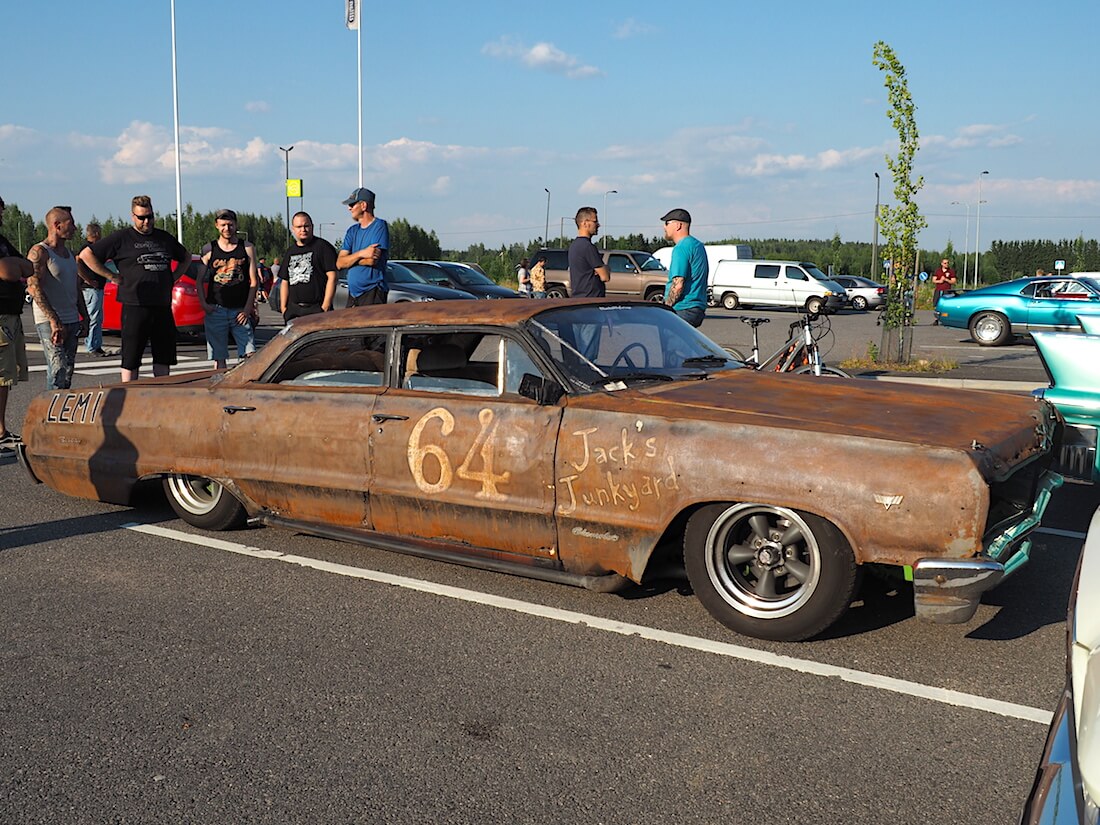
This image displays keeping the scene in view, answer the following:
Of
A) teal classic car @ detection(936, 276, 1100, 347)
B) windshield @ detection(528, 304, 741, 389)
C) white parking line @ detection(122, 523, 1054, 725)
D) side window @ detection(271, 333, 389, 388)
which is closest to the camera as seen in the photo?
white parking line @ detection(122, 523, 1054, 725)

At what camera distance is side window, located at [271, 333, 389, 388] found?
17.7 feet

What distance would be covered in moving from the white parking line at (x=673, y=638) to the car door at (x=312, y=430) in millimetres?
249

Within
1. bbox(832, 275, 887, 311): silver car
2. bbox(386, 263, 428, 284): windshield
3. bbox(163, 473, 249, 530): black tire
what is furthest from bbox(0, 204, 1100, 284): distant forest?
bbox(163, 473, 249, 530): black tire

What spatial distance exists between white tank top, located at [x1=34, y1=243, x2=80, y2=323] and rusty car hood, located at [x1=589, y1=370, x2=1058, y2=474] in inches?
237

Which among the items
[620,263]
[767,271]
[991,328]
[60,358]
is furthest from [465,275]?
[60,358]

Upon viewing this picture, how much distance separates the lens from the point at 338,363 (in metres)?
5.57

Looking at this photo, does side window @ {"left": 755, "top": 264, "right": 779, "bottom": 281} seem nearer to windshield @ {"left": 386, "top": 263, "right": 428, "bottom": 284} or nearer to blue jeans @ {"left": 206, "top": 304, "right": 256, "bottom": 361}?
windshield @ {"left": 386, "top": 263, "right": 428, "bottom": 284}

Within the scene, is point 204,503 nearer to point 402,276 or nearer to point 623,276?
point 402,276

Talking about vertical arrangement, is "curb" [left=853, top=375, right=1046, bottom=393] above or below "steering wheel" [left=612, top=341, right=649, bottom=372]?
below

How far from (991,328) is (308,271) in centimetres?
1509

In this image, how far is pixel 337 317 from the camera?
566cm

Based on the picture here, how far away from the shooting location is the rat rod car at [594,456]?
3982 mm

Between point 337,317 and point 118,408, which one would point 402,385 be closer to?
point 337,317

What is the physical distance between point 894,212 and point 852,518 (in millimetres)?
11805
